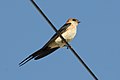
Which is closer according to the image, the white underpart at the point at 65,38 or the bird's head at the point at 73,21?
the white underpart at the point at 65,38

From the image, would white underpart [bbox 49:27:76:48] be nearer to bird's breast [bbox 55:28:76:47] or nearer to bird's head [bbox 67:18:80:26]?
bird's breast [bbox 55:28:76:47]

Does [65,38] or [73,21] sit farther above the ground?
[73,21]

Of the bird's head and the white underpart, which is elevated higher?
the bird's head

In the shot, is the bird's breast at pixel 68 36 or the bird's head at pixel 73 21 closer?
the bird's breast at pixel 68 36

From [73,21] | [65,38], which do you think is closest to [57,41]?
[65,38]

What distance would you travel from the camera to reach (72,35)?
938 cm

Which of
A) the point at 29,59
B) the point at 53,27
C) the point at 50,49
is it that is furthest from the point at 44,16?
the point at 50,49

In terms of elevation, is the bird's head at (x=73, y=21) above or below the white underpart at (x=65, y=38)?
above

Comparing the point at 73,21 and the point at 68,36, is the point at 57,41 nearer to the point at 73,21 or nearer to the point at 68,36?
the point at 68,36

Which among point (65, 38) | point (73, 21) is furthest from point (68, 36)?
point (73, 21)

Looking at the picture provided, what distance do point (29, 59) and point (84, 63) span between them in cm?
238

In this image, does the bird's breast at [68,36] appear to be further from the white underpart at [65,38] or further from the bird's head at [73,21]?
the bird's head at [73,21]

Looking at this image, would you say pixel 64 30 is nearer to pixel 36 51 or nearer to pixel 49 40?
pixel 49 40

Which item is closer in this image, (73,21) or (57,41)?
(57,41)
